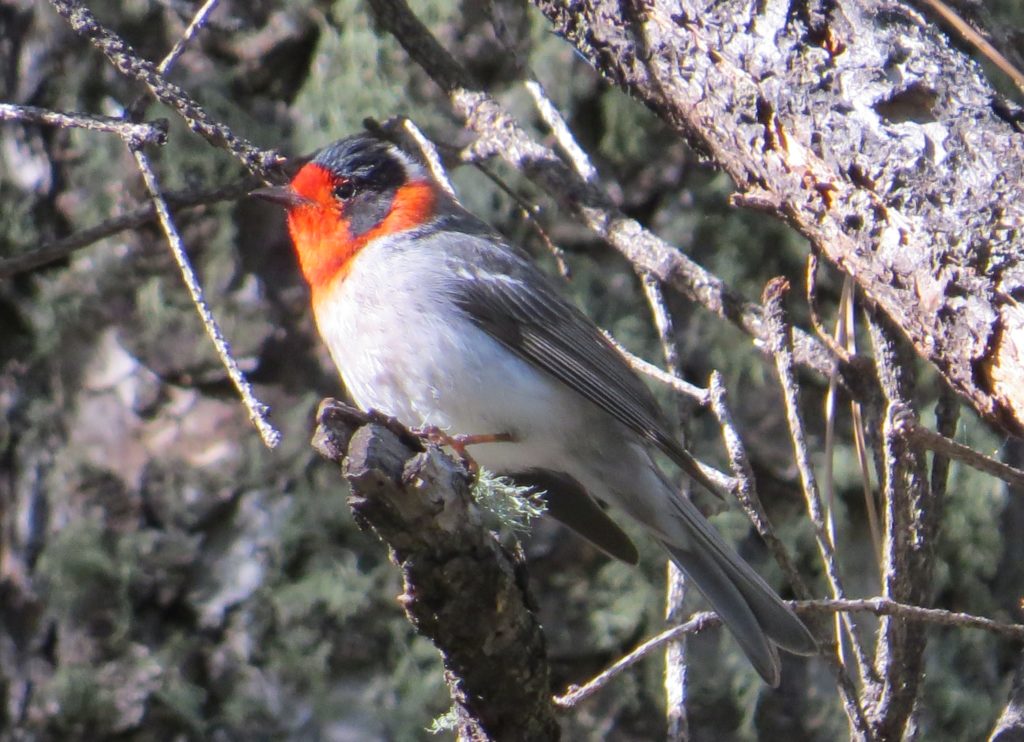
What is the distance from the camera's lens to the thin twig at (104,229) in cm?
279

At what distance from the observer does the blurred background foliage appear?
12.0ft

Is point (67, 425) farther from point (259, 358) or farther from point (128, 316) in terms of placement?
point (259, 358)

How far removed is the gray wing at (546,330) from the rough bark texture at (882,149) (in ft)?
3.53

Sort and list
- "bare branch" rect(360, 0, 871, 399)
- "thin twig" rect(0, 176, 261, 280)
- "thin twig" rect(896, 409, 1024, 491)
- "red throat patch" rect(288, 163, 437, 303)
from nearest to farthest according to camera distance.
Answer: "thin twig" rect(896, 409, 1024, 491) < "bare branch" rect(360, 0, 871, 399) < "thin twig" rect(0, 176, 261, 280) < "red throat patch" rect(288, 163, 437, 303)

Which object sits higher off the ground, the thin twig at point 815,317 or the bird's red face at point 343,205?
the thin twig at point 815,317

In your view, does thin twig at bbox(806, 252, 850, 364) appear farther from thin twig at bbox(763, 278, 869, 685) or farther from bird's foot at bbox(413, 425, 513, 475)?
bird's foot at bbox(413, 425, 513, 475)

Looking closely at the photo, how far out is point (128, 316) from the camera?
4.02m

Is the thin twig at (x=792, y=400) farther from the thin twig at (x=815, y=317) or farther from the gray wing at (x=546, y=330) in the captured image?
the gray wing at (x=546, y=330)

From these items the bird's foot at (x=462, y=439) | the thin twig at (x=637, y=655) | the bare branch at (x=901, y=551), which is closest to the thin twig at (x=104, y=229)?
the bird's foot at (x=462, y=439)

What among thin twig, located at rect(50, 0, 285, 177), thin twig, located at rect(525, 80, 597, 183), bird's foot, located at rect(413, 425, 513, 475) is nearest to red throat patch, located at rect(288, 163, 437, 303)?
bird's foot, located at rect(413, 425, 513, 475)

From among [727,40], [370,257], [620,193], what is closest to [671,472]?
[620,193]

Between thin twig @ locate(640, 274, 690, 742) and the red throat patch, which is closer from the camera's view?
thin twig @ locate(640, 274, 690, 742)

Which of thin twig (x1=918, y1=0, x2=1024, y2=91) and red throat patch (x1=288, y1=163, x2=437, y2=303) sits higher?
thin twig (x1=918, y1=0, x2=1024, y2=91)

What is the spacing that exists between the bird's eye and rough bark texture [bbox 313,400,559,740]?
1559 mm
